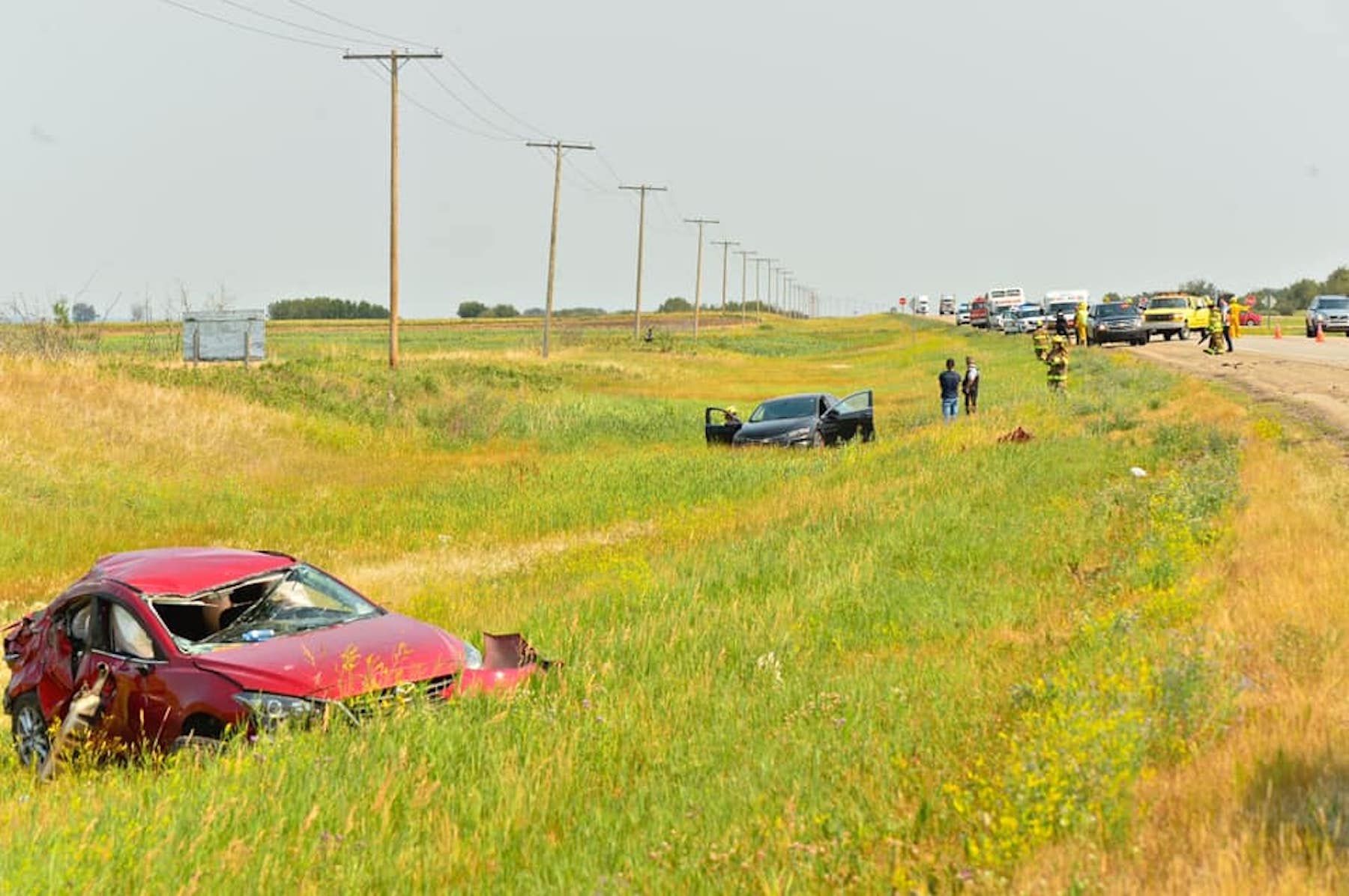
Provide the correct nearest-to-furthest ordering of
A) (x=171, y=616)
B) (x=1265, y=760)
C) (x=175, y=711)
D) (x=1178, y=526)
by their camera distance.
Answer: (x=1265, y=760) → (x=175, y=711) → (x=171, y=616) → (x=1178, y=526)

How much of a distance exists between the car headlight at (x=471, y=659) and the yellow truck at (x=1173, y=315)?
50583 mm

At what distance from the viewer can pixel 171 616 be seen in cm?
1002

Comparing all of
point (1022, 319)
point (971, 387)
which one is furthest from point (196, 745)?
point (1022, 319)

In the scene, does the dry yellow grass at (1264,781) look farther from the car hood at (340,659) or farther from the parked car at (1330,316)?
the parked car at (1330,316)

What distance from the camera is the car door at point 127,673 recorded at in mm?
8781

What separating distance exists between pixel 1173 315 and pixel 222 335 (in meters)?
37.7

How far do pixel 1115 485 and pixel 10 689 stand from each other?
481 inches

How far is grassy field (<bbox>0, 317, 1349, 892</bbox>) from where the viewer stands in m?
5.96

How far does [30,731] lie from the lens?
9.98 metres

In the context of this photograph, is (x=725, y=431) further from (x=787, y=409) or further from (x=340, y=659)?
(x=340, y=659)

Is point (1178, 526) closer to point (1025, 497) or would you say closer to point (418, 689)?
point (1025, 497)

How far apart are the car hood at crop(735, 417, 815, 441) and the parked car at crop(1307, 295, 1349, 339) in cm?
3647

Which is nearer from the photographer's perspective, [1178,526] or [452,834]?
[452,834]

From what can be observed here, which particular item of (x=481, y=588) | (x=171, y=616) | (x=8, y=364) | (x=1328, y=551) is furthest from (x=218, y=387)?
(x=1328, y=551)
